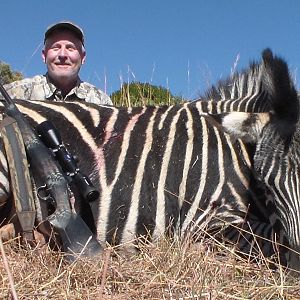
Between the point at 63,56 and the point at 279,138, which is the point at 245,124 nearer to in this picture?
the point at 279,138

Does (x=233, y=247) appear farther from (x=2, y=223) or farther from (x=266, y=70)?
(x=2, y=223)

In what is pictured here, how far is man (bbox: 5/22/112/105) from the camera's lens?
16.1 feet

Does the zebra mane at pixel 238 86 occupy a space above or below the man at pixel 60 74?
below

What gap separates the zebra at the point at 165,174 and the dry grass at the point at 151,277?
0.33 metres

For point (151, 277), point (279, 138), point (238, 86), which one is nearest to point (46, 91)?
point (238, 86)

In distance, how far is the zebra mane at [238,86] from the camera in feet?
11.6

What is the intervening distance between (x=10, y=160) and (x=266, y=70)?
129 centimetres

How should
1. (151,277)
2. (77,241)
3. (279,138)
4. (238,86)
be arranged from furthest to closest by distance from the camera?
1. (238,86)
2. (279,138)
3. (77,241)
4. (151,277)

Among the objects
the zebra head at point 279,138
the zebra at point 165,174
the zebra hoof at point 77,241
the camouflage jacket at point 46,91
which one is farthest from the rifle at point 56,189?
the camouflage jacket at point 46,91

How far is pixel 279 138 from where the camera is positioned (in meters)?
2.83

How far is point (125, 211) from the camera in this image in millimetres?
2941

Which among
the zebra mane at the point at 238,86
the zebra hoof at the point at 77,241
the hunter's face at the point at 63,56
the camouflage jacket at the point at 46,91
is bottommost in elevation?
the zebra hoof at the point at 77,241

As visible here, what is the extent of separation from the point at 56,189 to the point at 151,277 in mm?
711

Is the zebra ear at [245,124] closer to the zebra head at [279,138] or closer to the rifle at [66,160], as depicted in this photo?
the zebra head at [279,138]
